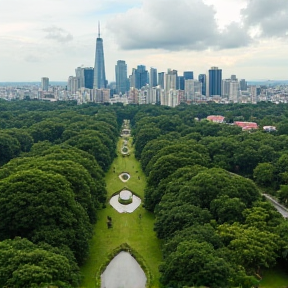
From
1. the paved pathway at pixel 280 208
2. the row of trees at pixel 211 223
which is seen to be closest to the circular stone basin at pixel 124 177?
the row of trees at pixel 211 223

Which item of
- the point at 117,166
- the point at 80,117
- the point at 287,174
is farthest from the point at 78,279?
the point at 80,117

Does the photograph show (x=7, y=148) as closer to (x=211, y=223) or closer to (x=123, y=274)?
(x=123, y=274)

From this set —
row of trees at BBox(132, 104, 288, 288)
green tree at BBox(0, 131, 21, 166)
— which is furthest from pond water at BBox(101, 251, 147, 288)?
green tree at BBox(0, 131, 21, 166)

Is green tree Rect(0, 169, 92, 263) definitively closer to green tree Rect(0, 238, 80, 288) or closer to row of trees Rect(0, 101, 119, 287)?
row of trees Rect(0, 101, 119, 287)

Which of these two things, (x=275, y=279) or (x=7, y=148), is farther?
(x=7, y=148)

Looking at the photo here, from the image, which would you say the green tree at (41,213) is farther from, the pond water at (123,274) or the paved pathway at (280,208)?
the paved pathway at (280,208)

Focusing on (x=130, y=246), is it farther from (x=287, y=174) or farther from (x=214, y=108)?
(x=214, y=108)

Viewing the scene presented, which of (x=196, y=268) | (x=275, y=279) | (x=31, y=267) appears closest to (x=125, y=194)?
(x=275, y=279)
